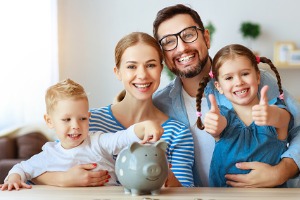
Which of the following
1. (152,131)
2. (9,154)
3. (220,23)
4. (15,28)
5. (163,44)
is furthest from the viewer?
(220,23)

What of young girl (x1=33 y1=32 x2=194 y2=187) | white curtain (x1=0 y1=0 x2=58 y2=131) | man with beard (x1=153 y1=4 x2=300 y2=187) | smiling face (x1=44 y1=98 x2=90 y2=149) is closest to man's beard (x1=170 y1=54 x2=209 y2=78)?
man with beard (x1=153 y1=4 x2=300 y2=187)

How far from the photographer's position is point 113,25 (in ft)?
18.2

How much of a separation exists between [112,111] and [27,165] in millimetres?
379

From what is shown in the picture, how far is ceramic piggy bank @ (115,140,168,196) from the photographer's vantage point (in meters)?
1.32

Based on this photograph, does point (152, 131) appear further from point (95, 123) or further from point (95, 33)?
point (95, 33)

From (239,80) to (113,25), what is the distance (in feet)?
13.3

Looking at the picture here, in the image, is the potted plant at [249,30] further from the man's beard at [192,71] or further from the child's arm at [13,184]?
the child's arm at [13,184]

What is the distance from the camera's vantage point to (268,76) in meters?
Result: 1.91

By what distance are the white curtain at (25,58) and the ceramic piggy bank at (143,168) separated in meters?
2.75

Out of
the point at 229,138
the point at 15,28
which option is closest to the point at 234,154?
the point at 229,138

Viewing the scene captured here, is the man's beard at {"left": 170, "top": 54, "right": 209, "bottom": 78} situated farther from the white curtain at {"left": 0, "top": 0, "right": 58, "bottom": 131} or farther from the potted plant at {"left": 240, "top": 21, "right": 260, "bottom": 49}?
the potted plant at {"left": 240, "top": 21, "right": 260, "bottom": 49}

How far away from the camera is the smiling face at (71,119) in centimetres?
153

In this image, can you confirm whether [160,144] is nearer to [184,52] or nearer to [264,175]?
[264,175]

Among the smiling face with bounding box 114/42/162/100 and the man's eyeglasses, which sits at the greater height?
the man's eyeglasses
